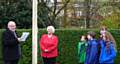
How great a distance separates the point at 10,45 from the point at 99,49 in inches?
137

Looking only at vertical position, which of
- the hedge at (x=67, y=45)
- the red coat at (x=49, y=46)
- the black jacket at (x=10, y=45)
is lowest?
the hedge at (x=67, y=45)

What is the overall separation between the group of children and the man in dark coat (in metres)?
2.93

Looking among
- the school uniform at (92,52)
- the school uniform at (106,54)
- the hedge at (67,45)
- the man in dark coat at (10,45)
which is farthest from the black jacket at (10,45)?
the hedge at (67,45)

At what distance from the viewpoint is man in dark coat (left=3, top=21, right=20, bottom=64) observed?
38.5ft

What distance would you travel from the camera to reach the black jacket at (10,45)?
11711 millimetres

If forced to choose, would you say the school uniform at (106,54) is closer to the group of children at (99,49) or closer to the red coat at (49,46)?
the group of children at (99,49)

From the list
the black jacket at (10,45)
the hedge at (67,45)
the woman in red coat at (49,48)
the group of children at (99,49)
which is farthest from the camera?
the hedge at (67,45)

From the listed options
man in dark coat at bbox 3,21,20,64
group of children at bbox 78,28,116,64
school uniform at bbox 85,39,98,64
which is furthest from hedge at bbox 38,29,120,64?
man in dark coat at bbox 3,21,20,64

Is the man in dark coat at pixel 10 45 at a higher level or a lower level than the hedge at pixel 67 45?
higher

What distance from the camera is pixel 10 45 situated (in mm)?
11781

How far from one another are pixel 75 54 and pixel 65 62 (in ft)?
1.67

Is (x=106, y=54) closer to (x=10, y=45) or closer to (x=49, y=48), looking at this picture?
(x=49, y=48)

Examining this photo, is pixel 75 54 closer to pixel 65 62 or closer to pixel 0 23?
pixel 65 62

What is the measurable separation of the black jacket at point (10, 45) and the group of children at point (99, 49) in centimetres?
293
